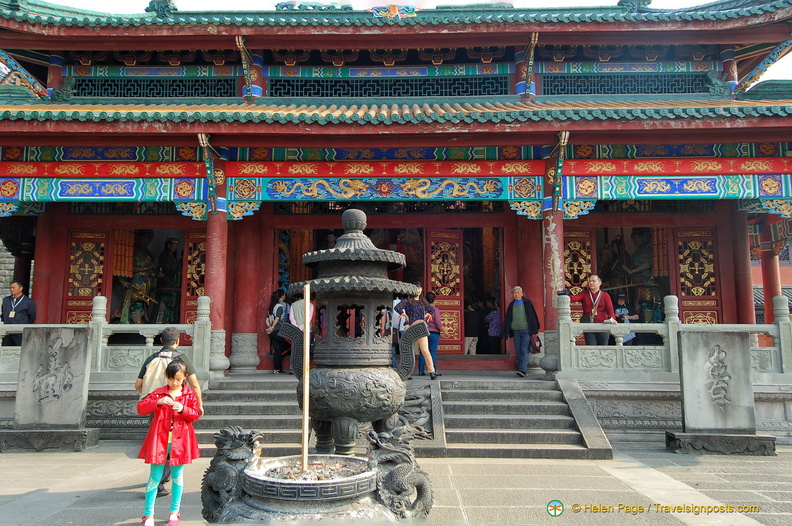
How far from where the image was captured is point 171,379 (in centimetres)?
425

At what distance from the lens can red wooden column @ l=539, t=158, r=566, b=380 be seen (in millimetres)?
8742

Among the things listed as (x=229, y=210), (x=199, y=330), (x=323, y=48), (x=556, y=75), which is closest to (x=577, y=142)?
(x=556, y=75)

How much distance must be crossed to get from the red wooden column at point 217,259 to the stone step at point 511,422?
3.92m

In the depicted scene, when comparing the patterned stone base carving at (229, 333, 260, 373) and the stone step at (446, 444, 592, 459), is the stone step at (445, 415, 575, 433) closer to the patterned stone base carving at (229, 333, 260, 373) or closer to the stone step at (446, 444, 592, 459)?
the stone step at (446, 444, 592, 459)

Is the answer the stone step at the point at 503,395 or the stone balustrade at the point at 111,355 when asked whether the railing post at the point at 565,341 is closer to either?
the stone step at the point at 503,395

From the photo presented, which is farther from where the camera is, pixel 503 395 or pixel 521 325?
pixel 521 325

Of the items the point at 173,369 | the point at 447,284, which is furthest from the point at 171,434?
the point at 447,284

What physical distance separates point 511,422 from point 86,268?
820 centimetres

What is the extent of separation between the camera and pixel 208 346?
8461mm

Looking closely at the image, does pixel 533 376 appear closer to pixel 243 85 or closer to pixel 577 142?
pixel 577 142

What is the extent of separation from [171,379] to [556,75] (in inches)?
363

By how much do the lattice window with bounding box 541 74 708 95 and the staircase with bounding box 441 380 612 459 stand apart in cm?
576

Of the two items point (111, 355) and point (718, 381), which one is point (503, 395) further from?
point (111, 355)

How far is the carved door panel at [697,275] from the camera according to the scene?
34.9ft
